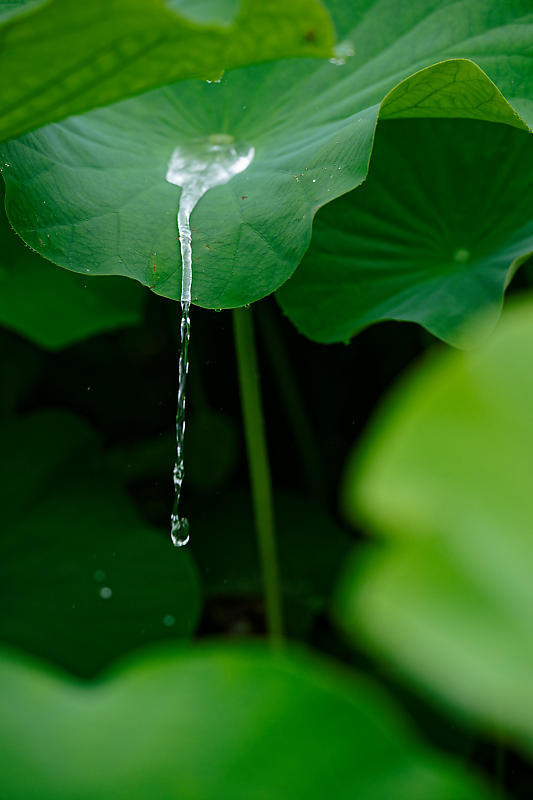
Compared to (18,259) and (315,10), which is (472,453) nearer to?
(315,10)

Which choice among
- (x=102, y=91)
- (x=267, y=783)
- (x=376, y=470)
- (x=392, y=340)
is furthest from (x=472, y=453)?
(x=392, y=340)

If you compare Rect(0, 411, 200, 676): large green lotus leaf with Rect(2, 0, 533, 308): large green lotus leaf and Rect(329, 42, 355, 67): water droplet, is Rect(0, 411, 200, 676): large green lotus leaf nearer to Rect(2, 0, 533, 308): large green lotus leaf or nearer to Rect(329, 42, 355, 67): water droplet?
Rect(2, 0, 533, 308): large green lotus leaf

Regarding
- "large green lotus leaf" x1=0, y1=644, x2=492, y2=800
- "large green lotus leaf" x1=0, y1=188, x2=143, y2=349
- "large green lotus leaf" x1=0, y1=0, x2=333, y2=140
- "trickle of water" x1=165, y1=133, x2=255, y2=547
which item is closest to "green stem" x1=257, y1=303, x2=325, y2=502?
"large green lotus leaf" x1=0, y1=188, x2=143, y2=349

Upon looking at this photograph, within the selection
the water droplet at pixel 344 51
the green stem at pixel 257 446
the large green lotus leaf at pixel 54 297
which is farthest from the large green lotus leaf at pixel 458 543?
the large green lotus leaf at pixel 54 297

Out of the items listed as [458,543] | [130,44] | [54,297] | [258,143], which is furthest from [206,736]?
[54,297]

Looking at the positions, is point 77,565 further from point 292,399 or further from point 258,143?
point 258,143

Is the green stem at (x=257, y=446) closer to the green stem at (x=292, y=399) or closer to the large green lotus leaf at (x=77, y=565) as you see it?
the large green lotus leaf at (x=77, y=565)
